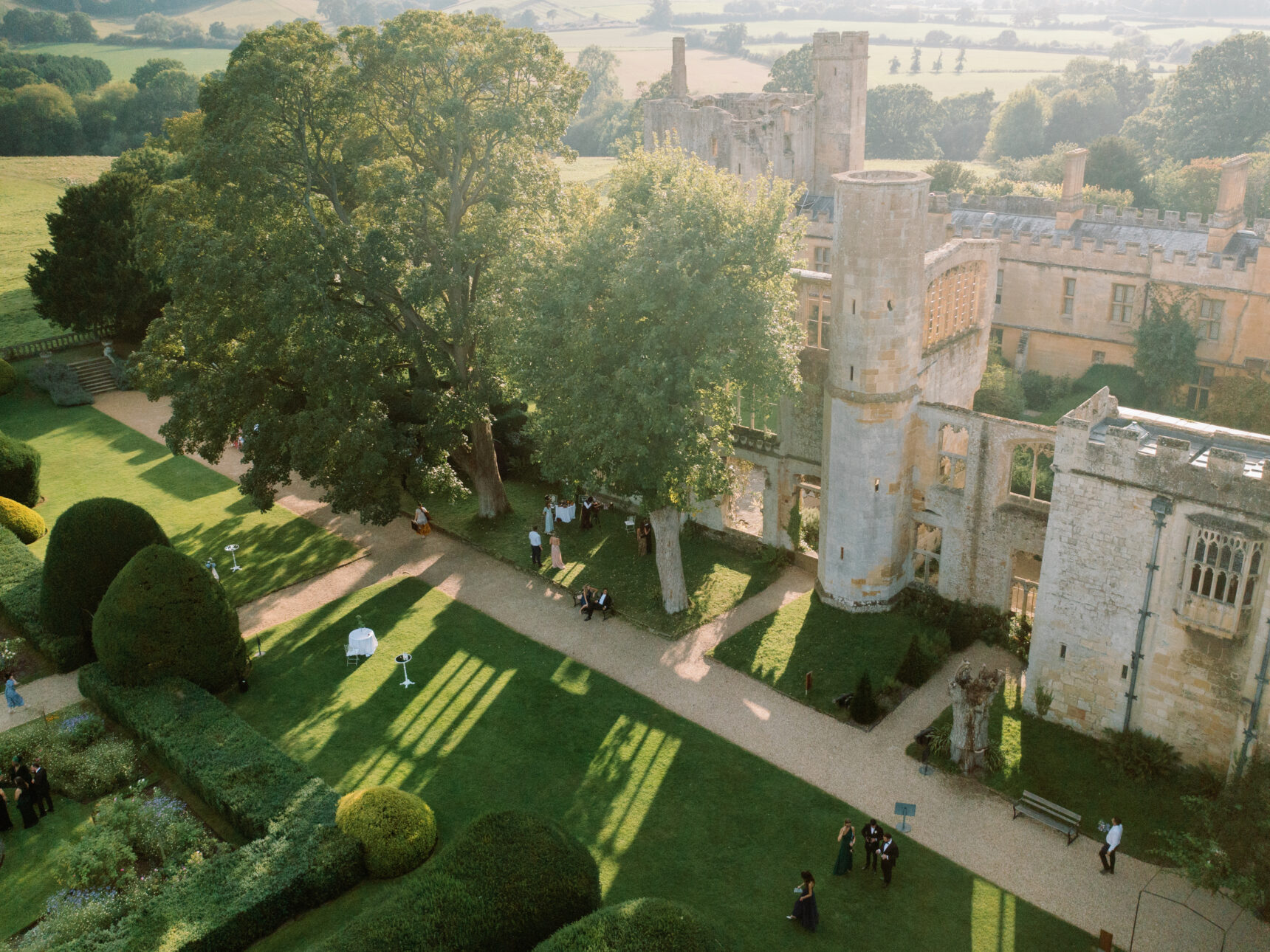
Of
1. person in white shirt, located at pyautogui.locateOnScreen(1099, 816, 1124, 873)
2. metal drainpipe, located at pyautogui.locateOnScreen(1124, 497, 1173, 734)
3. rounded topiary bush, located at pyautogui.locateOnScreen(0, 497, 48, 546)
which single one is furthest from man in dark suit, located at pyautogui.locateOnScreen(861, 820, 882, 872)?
rounded topiary bush, located at pyautogui.locateOnScreen(0, 497, 48, 546)

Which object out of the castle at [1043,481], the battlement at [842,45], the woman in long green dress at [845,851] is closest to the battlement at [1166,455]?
the castle at [1043,481]

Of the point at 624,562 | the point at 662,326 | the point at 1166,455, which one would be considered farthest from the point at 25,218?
the point at 1166,455

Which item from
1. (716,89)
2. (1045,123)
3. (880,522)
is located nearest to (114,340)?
(880,522)

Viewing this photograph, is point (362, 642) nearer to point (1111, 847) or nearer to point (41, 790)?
point (41, 790)

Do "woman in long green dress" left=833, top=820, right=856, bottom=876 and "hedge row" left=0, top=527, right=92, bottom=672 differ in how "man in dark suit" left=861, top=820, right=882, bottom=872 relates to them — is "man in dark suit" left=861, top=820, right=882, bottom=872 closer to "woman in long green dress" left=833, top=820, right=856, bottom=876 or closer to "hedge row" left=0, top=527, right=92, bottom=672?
"woman in long green dress" left=833, top=820, right=856, bottom=876

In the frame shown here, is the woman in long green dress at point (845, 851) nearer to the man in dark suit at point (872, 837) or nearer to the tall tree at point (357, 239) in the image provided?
the man in dark suit at point (872, 837)

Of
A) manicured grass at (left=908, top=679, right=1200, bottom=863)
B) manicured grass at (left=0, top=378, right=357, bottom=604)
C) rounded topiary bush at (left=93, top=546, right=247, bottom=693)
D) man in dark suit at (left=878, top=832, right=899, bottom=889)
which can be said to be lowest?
manicured grass at (left=0, top=378, right=357, bottom=604)
